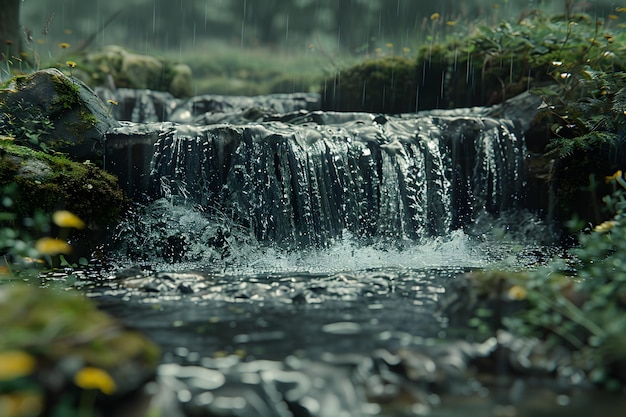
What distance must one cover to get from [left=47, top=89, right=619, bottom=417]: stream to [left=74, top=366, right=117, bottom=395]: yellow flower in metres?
0.26

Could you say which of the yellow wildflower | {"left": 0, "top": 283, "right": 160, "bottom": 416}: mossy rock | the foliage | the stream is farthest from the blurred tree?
the foliage

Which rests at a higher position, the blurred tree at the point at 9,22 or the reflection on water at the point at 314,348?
the blurred tree at the point at 9,22

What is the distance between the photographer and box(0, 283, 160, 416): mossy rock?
6.92 ft

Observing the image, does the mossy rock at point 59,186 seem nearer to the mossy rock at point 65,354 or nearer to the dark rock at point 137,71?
the mossy rock at point 65,354

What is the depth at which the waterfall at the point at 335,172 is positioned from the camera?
22.7 feet

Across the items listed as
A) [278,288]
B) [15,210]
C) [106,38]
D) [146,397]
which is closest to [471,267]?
[278,288]

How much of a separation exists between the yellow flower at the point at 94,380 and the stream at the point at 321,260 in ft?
0.86

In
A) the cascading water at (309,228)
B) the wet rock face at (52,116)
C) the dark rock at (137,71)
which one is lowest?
the cascading water at (309,228)

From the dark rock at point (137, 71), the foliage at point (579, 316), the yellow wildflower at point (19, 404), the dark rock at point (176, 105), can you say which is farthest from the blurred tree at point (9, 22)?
the foliage at point (579, 316)

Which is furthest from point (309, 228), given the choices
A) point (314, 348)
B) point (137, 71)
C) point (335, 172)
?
point (137, 71)

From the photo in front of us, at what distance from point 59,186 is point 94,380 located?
182 inches

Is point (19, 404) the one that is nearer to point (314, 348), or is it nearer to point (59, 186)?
point (314, 348)

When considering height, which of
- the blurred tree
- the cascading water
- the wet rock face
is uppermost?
the blurred tree

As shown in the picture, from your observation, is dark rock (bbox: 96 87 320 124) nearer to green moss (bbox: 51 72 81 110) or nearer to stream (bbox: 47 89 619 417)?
stream (bbox: 47 89 619 417)
